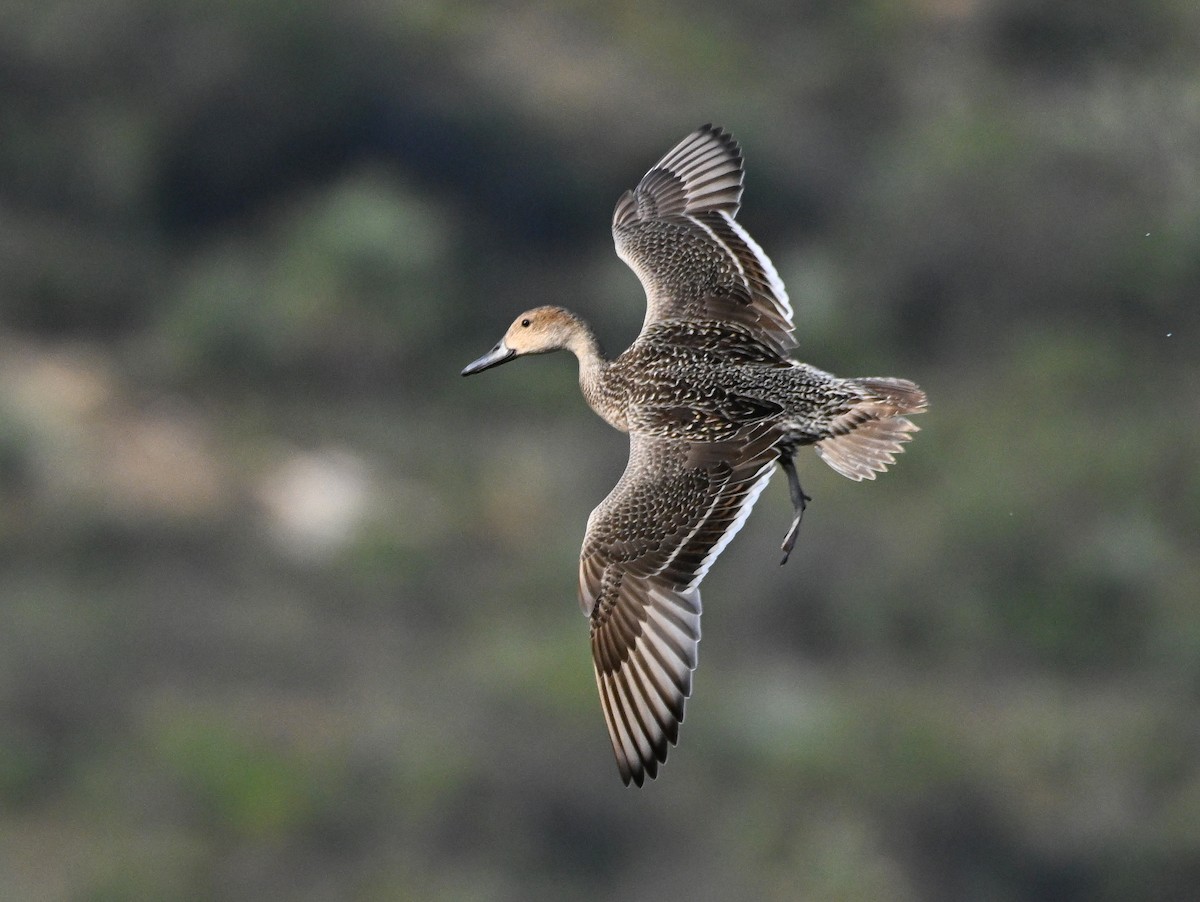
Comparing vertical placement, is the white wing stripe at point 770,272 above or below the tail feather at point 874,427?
above

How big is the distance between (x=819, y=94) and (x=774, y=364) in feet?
160

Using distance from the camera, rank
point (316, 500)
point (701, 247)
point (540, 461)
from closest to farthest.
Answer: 1. point (701, 247)
2. point (540, 461)
3. point (316, 500)

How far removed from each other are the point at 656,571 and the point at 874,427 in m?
1.12

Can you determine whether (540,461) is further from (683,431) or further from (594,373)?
(683,431)

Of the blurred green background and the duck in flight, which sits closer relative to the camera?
the duck in flight

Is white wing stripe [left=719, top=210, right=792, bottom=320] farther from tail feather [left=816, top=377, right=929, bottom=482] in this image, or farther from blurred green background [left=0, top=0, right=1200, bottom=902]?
blurred green background [left=0, top=0, right=1200, bottom=902]

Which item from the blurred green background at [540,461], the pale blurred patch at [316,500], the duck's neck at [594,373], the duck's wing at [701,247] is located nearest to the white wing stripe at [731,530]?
the duck's neck at [594,373]

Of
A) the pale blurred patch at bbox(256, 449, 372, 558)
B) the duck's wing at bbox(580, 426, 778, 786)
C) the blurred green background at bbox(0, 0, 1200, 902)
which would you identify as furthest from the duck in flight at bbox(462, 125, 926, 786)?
the pale blurred patch at bbox(256, 449, 372, 558)

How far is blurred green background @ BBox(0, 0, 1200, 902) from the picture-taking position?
34.8m

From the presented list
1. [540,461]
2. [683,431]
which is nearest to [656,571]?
[683,431]

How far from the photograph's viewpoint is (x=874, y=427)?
9.88 m

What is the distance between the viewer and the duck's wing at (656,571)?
932 cm

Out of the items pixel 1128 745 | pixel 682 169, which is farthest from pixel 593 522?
pixel 1128 745

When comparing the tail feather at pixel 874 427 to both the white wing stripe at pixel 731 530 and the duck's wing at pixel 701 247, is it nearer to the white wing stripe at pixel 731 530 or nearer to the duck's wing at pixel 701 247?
the white wing stripe at pixel 731 530
